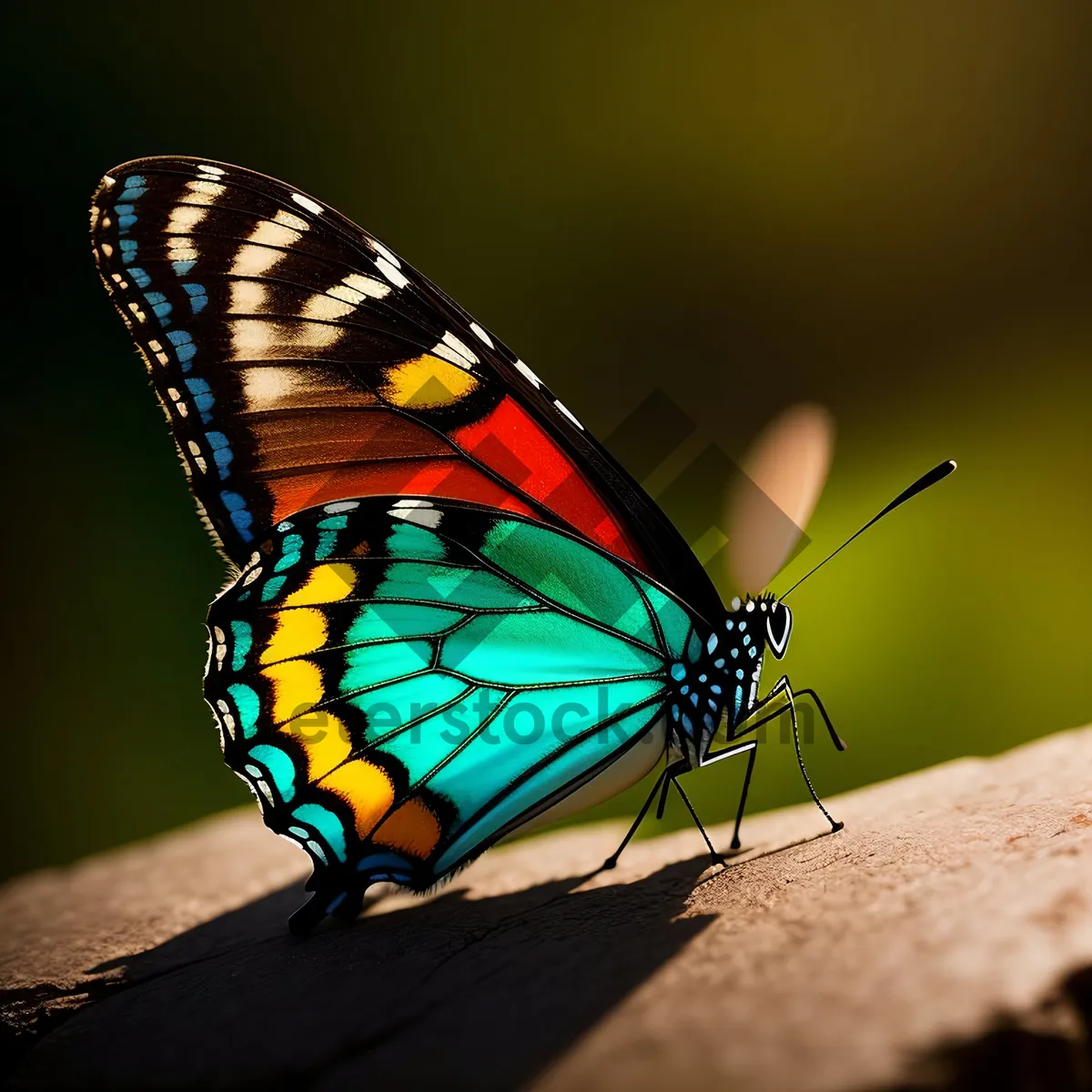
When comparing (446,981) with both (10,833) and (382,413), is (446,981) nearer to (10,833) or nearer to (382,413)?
(382,413)

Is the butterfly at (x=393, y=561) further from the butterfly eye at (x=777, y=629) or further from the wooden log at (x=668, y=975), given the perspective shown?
the wooden log at (x=668, y=975)

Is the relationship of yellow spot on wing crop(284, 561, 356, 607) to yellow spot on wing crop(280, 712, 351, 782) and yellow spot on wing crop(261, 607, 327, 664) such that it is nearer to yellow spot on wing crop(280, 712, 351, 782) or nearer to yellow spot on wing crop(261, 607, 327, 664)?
yellow spot on wing crop(261, 607, 327, 664)

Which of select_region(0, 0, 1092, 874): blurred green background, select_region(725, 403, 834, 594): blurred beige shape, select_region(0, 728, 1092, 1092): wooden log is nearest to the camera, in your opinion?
select_region(0, 728, 1092, 1092): wooden log

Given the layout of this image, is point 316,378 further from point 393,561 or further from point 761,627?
point 761,627

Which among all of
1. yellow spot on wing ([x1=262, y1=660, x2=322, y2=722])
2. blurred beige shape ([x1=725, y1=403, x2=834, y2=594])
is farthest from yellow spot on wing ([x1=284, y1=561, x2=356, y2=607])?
blurred beige shape ([x1=725, y1=403, x2=834, y2=594])

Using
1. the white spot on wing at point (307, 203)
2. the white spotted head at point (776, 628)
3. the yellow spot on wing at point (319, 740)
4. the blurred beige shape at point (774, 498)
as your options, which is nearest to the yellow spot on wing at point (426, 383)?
the white spot on wing at point (307, 203)

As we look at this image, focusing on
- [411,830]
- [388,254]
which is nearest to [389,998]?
[411,830]
